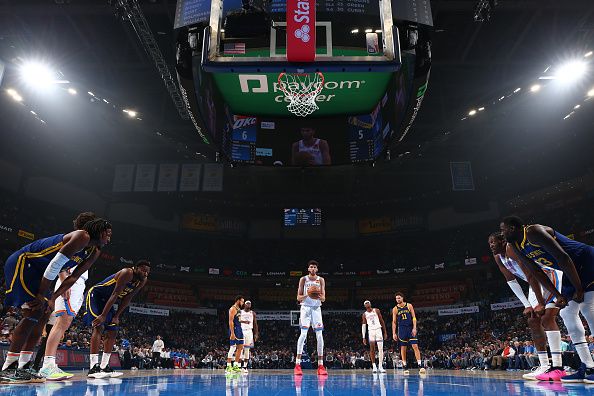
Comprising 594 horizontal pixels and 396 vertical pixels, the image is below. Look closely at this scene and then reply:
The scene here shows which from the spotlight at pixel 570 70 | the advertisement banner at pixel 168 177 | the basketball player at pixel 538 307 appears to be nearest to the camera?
the basketball player at pixel 538 307

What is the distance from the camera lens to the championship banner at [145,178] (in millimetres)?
21266

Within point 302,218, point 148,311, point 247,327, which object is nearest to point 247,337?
point 247,327

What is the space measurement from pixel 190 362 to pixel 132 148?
1331cm

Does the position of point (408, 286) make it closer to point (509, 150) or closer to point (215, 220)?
point (509, 150)

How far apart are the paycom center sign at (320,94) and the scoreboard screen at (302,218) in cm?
1955

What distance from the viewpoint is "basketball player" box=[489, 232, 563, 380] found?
593cm

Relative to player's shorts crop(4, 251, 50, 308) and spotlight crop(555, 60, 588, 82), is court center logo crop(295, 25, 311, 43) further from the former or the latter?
spotlight crop(555, 60, 588, 82)

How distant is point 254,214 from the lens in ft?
122

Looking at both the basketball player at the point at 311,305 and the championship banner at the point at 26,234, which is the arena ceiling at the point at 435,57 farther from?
the basketball player at the point at 311,305

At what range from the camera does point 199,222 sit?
3681 cm

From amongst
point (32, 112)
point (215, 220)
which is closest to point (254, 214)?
point (215, 220)

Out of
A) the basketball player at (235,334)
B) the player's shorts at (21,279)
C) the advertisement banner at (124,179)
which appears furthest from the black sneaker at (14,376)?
the advertisement banner at (124,179)

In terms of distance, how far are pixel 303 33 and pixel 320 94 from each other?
3.37 m

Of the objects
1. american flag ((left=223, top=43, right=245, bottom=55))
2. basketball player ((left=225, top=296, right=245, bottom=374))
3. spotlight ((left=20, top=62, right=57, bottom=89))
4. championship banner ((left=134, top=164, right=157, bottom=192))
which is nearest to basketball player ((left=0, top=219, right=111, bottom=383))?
american flag ((left=223, top=43, right=245, bottom=55))
